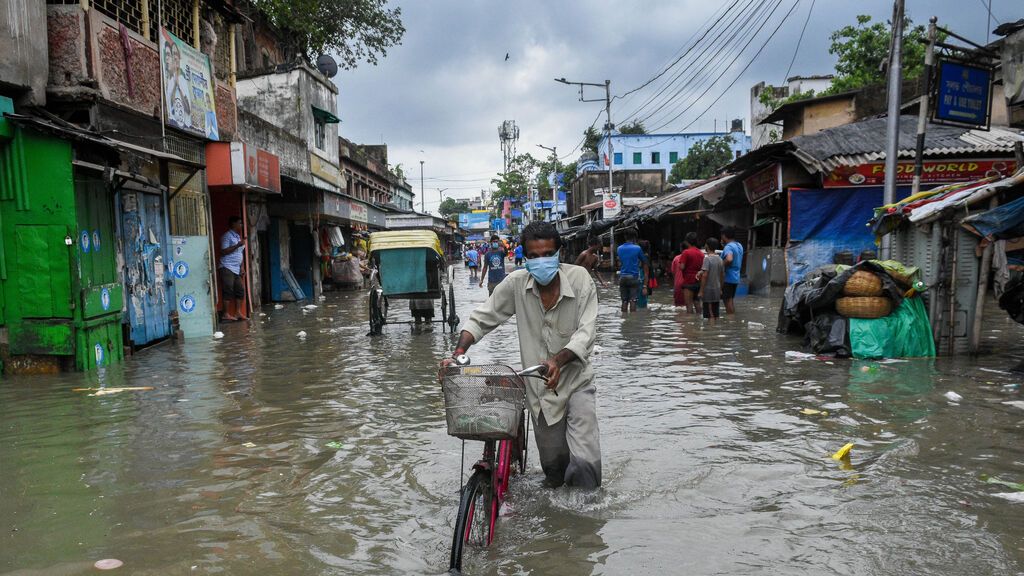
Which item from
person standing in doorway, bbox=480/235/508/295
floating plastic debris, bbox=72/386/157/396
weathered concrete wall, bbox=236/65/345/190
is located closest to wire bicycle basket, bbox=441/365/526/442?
floating plastic debris, bbox=72/386/157/396

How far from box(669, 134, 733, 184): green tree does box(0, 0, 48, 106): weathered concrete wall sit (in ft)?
156

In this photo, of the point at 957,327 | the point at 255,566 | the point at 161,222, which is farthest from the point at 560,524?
the point at 161,222

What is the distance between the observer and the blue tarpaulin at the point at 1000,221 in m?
7.99

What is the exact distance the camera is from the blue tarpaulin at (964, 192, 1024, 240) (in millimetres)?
7992

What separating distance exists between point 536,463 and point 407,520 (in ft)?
4.25

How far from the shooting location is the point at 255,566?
361 cm

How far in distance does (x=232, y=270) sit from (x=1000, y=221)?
12.8 meters

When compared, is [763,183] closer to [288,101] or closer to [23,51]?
[288,101]

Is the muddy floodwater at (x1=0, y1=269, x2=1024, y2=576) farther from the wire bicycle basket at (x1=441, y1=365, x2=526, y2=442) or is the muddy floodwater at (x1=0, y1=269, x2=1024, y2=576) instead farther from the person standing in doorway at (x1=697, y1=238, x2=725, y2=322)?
the person standing in doorway at (x1=697, y1=238, x2=725, y2=322)

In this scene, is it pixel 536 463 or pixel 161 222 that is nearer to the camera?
pixel 536 463

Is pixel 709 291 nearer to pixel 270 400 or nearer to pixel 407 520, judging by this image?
pixel 270 400

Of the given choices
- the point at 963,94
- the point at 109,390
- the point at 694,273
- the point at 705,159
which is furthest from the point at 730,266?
the point at 705,159

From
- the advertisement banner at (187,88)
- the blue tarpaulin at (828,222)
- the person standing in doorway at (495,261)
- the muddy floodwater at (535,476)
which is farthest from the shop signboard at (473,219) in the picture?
the muddy floodwater at (535,476)

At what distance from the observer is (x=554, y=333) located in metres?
4.23
